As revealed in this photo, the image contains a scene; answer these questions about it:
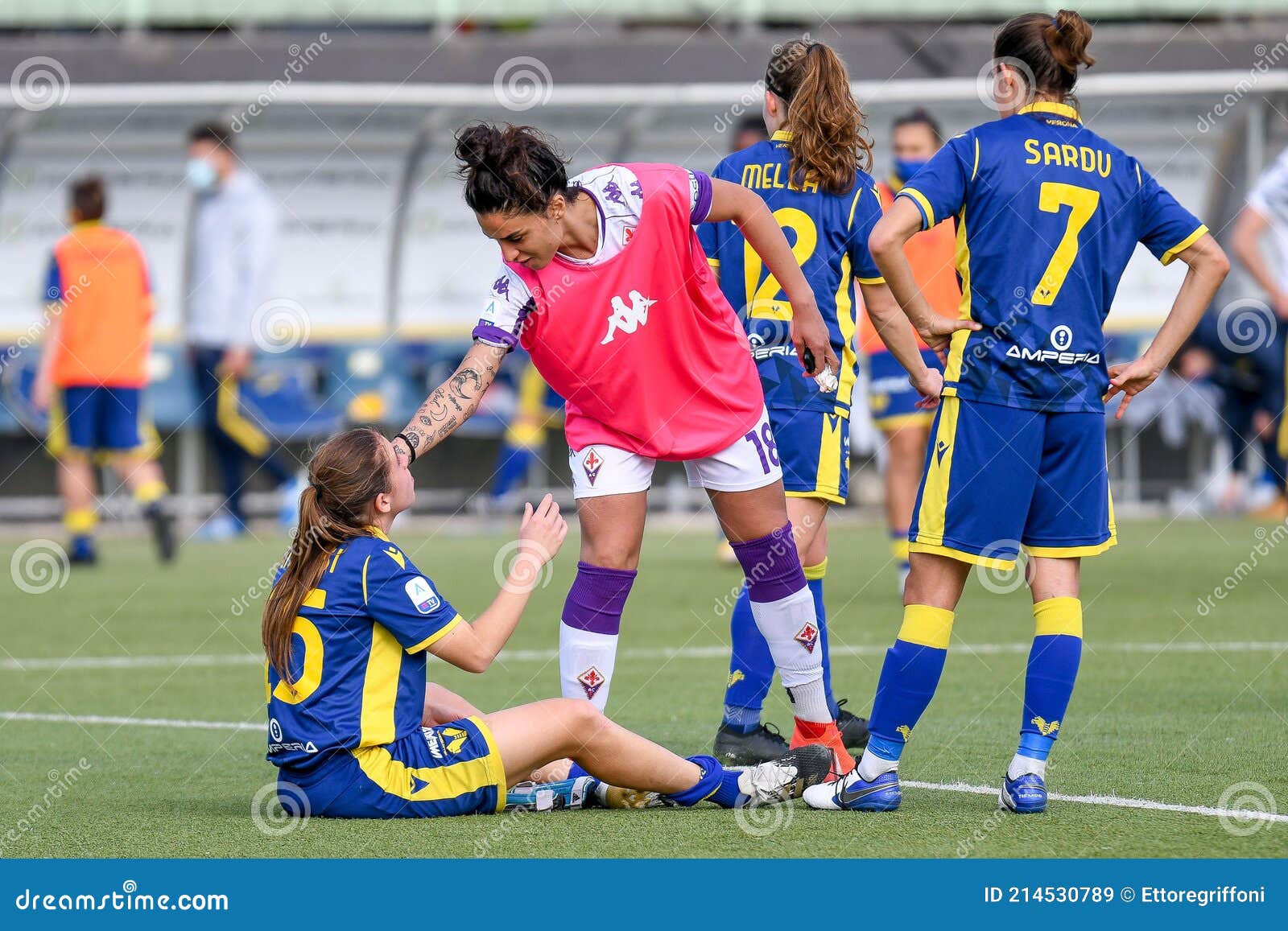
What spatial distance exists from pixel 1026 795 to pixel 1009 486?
0.79m

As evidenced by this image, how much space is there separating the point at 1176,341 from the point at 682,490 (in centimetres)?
1399

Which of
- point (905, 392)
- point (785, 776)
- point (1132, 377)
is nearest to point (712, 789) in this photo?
point (785, 776)

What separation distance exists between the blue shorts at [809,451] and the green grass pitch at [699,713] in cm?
89

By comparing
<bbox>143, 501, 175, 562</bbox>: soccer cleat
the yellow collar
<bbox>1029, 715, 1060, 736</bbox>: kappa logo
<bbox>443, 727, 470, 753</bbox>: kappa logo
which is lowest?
<bbox>143, 501, 175, 562</bbox>: soccer cleat

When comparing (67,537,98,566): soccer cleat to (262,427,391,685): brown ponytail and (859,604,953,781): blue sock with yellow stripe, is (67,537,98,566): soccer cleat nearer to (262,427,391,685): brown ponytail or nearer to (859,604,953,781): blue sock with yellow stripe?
(262,427,391,685): brown ponytail

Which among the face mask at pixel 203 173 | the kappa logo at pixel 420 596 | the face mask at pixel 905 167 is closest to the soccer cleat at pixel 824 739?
the kappa logo at pixel 420 596

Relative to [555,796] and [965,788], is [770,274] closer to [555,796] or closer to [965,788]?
[965,788]

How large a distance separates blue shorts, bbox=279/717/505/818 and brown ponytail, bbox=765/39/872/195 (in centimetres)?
209

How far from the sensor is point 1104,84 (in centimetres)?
1595

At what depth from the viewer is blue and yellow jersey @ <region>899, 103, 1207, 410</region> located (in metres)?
4.65

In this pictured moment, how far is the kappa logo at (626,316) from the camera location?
4.90m

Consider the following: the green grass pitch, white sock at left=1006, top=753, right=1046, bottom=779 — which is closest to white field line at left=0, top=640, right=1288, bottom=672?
the green grass pitch
